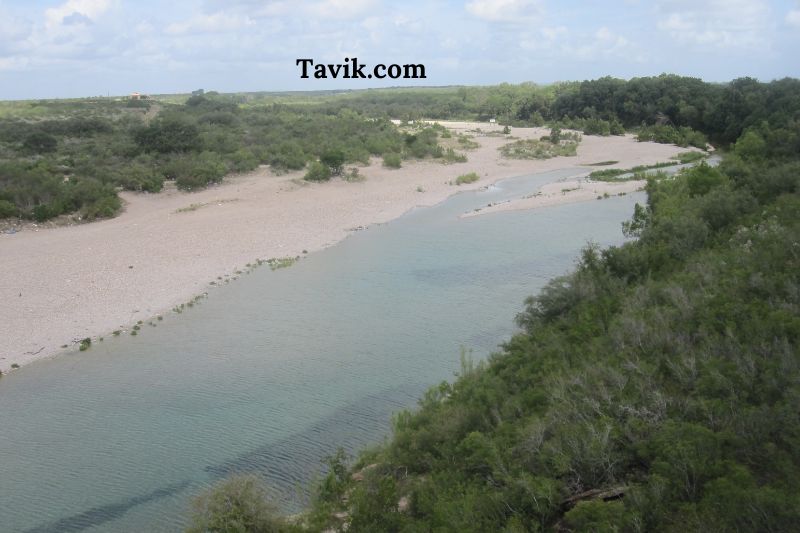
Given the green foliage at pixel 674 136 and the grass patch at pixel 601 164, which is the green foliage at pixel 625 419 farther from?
the green foliage at pixel 674 136

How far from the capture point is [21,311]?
1859 cm

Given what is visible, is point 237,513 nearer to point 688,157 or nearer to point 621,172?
point 621,172

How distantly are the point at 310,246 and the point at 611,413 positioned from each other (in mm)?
19039

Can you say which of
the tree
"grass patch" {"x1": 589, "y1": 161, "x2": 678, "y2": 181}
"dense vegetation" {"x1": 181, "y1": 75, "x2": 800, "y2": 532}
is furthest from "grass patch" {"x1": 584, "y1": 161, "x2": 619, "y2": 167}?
"dense vegetation" {"x1": 181, "y1": 75, "x2": 800, "y2": 532}

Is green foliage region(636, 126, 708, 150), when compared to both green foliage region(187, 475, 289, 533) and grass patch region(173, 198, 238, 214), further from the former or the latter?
green foliage region(187, 475, 289, 533)

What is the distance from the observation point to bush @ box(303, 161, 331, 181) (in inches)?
1542

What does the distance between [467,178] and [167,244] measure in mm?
22171

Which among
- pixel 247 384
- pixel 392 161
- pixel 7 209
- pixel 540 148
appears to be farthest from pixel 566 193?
pixel 7 209

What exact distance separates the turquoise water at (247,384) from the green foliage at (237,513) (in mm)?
1619

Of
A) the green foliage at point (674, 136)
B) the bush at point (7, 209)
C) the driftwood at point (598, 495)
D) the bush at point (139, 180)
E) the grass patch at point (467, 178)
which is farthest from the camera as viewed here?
the green foliage at point (674, 136)

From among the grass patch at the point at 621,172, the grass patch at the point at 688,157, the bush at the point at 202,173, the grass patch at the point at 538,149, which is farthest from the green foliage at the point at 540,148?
the bush at the point at 202,173

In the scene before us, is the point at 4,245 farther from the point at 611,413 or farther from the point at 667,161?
the point at 667,161

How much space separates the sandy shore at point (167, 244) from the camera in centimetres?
1834

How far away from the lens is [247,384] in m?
14.4
